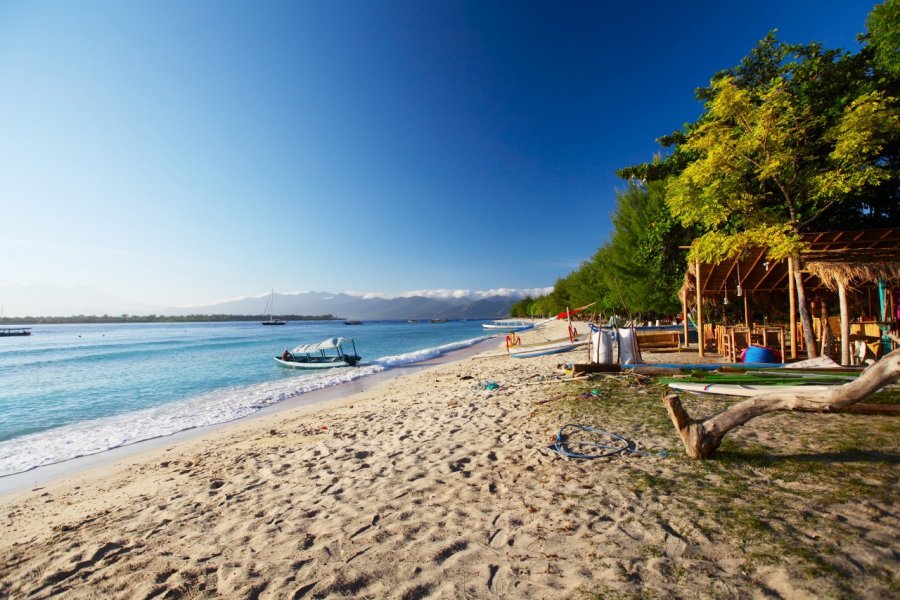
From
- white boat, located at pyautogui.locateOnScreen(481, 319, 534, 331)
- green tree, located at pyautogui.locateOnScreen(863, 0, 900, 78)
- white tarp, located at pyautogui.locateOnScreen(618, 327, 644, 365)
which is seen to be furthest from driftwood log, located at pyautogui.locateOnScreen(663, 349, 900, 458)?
white boat, located at pyautogui.locateOnScreen(481, 319, 534, 331)

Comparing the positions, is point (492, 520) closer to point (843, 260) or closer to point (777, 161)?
point (843, 260)

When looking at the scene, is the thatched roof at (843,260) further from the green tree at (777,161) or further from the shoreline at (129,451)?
the shoreline at (129,451)

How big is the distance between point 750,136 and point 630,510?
9.90 meters

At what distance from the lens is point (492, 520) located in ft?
11.2

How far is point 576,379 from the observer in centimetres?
909

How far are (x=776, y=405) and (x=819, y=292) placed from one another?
1348 cm

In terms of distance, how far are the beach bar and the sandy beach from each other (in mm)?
4979

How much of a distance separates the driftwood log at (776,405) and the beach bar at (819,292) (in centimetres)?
649

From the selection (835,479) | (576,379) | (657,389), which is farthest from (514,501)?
(576,379)

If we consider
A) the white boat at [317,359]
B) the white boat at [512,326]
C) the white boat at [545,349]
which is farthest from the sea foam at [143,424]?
the white boat at [512,326]

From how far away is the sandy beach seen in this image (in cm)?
259

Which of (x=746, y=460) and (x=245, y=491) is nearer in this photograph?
(x=746, y=460)

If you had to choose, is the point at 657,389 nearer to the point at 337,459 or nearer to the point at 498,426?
the point at 498,426

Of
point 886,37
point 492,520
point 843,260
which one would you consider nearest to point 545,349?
point 843,260
